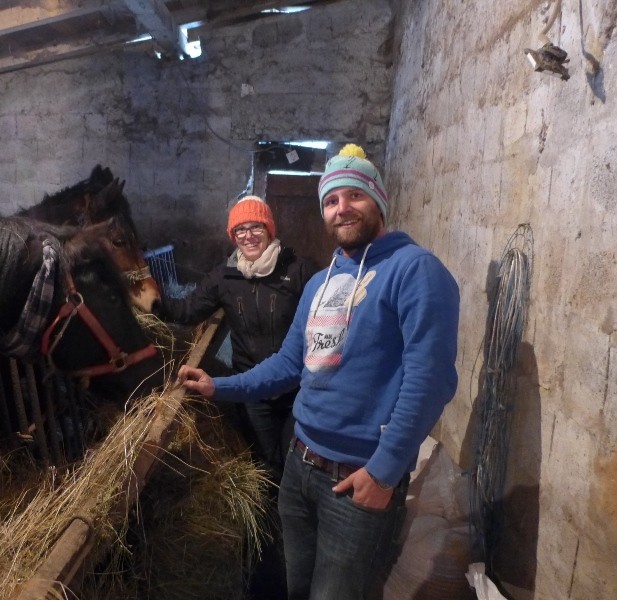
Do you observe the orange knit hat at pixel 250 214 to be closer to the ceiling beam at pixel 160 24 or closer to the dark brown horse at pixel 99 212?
the dark brown horse at pixel 99 212

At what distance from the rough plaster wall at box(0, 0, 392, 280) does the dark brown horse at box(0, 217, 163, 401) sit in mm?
2653

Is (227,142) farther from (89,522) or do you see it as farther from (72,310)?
(89,522)

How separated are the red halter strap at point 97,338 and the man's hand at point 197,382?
11.5 inches

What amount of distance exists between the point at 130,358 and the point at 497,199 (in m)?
1.57

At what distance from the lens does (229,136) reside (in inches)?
175

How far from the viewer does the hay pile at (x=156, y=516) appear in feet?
4.23

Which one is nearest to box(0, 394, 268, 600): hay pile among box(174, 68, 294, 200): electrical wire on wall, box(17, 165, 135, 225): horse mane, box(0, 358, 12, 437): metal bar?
box(0, 358, 12, 437): metal bar

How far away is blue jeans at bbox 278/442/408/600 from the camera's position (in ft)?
3.99

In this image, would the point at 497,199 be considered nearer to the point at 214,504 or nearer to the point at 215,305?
the point at 215,305

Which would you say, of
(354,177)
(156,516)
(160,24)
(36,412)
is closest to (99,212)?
(160,24)

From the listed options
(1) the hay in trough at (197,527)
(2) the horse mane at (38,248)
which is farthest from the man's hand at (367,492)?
(2) the horse mane at (38,248)

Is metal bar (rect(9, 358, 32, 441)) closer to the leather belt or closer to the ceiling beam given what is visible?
the leather belt

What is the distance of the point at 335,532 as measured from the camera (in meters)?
1.24

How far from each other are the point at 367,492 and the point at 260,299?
1.22 metres
